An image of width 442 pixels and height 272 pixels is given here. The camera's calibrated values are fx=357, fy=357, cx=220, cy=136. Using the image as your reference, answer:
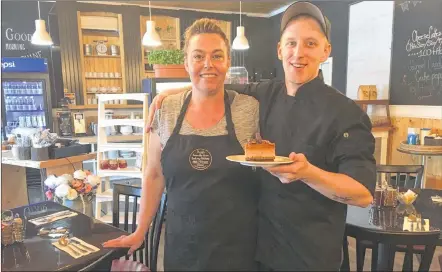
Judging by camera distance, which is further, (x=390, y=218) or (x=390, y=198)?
(x=390, y=198)

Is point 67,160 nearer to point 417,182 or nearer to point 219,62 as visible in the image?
point 219,62

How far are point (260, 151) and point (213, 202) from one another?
279 mm

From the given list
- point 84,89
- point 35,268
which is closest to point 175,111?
point 35,268

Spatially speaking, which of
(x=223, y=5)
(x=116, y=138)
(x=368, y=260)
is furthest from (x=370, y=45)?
(x=116, y=138)

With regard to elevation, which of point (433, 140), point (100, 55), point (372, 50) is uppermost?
point (100, 55)

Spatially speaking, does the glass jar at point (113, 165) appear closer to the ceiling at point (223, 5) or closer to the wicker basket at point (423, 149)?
the wicker basket at point (423, 149)

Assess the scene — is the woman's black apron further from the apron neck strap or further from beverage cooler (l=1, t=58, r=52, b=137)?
beverage cooler (l=1, t=58, r=52, b=137)

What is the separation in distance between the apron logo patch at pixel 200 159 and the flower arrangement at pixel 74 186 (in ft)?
3.63

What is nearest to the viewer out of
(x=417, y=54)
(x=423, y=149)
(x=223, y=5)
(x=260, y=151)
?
(x=260, y=151)

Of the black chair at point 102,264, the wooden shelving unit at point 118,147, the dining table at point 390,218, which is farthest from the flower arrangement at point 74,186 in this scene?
the dining table at point 390,218

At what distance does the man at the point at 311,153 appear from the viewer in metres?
1.01

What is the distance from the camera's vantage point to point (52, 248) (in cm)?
150

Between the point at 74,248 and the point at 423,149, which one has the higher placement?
the point at 423,149

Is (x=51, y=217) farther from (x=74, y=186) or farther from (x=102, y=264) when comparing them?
(x=102, y=264)
